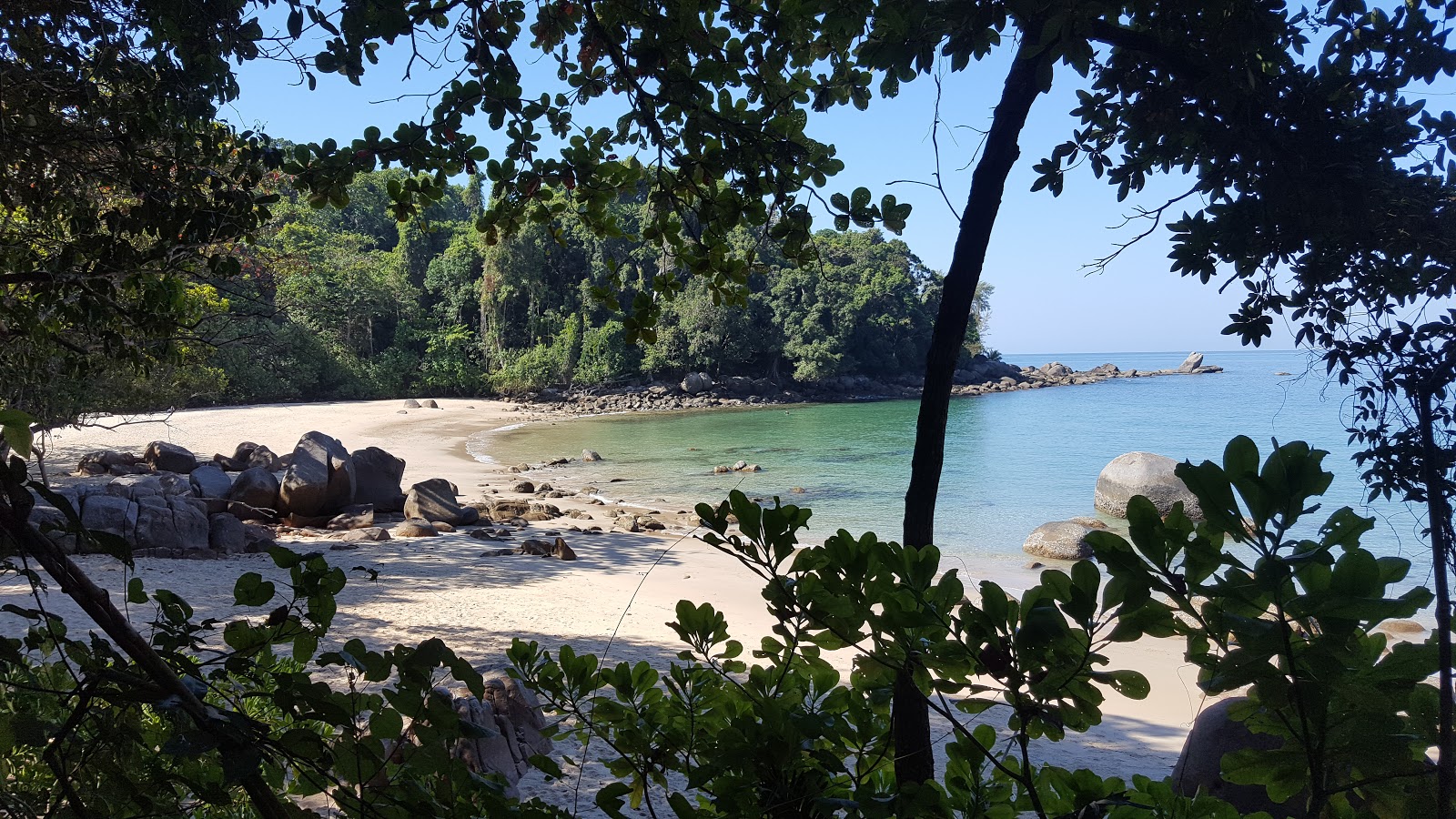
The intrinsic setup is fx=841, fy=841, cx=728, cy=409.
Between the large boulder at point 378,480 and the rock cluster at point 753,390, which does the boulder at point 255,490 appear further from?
the rock cluster at point 753,390

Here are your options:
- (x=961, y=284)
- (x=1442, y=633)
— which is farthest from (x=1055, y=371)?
(x=1442, y=633)

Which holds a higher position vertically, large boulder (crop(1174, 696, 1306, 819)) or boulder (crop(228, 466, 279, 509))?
boulder (crop(228, 466, 279, 509))

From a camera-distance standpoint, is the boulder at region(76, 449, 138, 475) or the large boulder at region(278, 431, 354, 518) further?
the boulder at region(76, 449, 138, 475)

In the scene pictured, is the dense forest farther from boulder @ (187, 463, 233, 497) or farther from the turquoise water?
boulder @ (187, 463, 233, 497)

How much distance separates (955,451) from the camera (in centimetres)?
2812

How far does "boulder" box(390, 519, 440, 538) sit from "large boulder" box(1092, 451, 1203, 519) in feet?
40.9

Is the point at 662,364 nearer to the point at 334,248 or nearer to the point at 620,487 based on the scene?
the point at 334,248

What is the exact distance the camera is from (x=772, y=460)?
2428cm

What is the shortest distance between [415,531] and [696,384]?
3546 cm

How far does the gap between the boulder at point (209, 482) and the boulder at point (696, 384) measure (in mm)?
34918

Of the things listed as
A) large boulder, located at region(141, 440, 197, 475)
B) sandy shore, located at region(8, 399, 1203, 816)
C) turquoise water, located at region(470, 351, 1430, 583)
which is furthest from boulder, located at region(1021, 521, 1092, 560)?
large boulder, located at region(141, 440, 197, 475)

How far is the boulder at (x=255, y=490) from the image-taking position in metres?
11.0

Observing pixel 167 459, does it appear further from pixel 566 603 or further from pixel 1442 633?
pixel 1442 633

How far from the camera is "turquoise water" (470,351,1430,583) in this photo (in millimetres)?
16125
